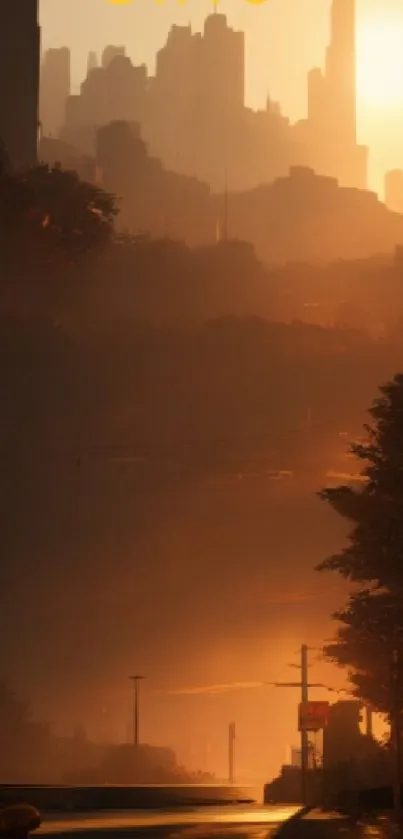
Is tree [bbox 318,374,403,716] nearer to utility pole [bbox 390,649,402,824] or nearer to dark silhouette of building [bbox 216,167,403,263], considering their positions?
utility pole [bbox 390,649,402,824]

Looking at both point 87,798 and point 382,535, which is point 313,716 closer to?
point 87,798

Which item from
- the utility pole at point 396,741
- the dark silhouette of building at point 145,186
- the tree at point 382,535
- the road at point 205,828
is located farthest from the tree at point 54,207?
the road at point 205,828

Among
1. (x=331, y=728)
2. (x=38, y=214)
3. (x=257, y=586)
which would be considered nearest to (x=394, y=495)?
(x=331, y=728)

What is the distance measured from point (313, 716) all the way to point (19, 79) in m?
74.0

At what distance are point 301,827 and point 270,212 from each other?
13480 cm

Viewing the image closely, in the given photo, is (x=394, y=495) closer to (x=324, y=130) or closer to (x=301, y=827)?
(x=301, y=827)

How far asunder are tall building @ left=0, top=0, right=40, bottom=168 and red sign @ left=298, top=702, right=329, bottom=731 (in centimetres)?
6308

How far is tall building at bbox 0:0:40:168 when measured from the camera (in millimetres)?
161250

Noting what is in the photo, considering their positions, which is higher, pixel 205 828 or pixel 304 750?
pixel 304 750

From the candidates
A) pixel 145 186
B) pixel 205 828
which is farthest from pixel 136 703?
pixel 205 828

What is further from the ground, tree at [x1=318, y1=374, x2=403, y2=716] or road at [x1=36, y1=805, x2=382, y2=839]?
tree at [x1=318, y1=374, x2=403, y2=716]

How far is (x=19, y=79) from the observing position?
167125 mm

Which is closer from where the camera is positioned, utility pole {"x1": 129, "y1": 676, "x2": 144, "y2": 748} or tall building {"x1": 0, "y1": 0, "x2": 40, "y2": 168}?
tall building {"x1": 0, "y1": 0, "x2": 40, "y2": 168}

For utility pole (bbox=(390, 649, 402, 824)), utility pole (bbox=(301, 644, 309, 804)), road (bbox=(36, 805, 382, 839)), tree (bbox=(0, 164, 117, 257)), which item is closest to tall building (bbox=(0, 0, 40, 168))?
tree (bbox=(0, 164, 117, 257))
